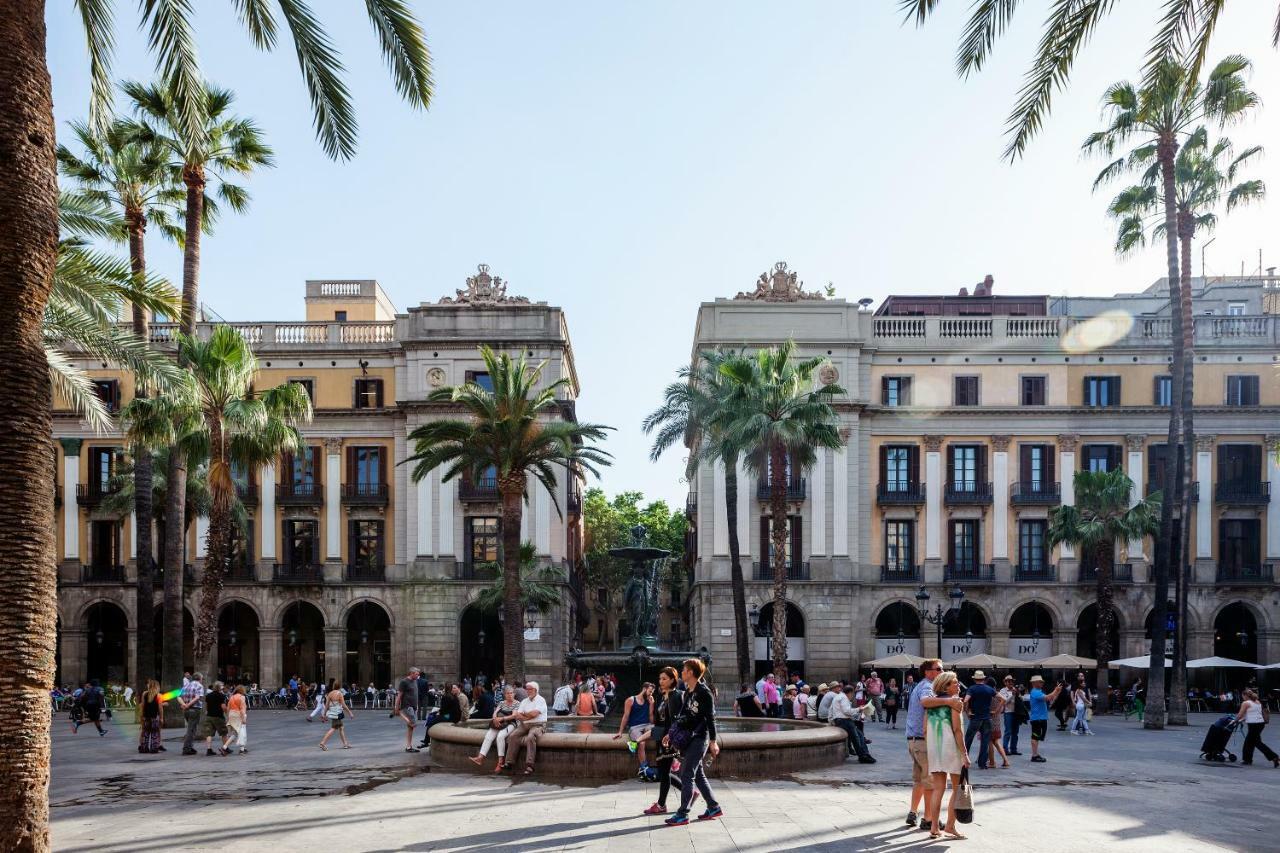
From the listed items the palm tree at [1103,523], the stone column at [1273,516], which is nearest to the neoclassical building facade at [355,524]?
the palm tree at [1103,523]

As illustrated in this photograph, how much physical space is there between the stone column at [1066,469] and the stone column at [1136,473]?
2.14 m

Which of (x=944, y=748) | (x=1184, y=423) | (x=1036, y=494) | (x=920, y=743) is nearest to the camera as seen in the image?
(x=944, y=748)

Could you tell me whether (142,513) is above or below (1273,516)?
above

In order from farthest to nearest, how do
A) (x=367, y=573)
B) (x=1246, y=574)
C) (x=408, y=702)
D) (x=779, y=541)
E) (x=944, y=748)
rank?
(x=367, y=573) → (x=1246, y=574) → (x=779, y=541) → (x=408, y=702) → (x=944, y=748)

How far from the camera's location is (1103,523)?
4484 cm

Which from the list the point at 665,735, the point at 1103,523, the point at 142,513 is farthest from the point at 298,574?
the point at 665,735

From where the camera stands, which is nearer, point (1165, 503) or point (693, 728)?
point (693, 728)

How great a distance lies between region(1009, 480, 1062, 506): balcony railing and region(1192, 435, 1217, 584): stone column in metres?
5.43

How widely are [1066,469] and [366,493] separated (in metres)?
28.3

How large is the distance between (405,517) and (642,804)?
124 feet

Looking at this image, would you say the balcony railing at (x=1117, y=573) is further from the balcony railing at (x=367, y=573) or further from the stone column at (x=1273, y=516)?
the balcony railing at (x=367, y=573)

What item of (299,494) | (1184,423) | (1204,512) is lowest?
(1204,512)

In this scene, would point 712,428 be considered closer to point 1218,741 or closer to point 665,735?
point 1218,741

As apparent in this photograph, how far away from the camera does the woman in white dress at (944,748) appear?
11.5m
